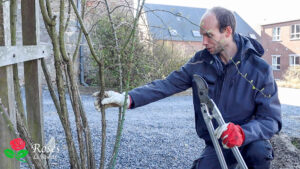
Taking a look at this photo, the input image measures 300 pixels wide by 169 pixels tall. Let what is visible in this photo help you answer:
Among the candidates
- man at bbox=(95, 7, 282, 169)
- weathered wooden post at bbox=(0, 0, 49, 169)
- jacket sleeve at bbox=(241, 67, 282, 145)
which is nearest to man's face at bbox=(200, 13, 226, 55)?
man at bbox=(95, 7, 282, 169)

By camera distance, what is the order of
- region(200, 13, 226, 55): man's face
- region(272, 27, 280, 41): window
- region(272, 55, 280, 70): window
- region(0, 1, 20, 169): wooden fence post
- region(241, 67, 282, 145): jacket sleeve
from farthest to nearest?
region(272, 27, 280, 41): window < region(272, 55, 280, 70): window < region(200, 13, 226, 55): man's face < region(241, 67, 282, 145): jacket sleeve < region(0, 1, 20, 169): wooden fence post

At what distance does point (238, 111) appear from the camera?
87.4 inches

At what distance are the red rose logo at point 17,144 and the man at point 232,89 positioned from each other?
0.59 m

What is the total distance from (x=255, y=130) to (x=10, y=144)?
4.76 ft

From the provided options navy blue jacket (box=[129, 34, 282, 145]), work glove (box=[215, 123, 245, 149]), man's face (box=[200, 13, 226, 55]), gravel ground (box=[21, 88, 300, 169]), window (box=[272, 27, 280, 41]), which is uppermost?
window (box=[272, 27, 280, 41])

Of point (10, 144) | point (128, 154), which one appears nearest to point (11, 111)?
point (10, 144)

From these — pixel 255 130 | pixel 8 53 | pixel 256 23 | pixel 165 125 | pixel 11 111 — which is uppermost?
pixel 256 23

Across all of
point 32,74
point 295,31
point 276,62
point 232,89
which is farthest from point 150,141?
point 276,62

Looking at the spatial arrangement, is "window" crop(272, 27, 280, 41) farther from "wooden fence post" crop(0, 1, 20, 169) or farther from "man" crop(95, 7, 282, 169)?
"wooden fence post" crop(0, 1, 20, 169)

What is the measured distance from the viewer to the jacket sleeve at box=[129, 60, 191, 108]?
7.11 feet

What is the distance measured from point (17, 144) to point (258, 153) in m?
1.50

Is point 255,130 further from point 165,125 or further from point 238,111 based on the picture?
point 165,125

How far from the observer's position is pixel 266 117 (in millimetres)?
2072

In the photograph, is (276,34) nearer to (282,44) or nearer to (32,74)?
(282,44)
